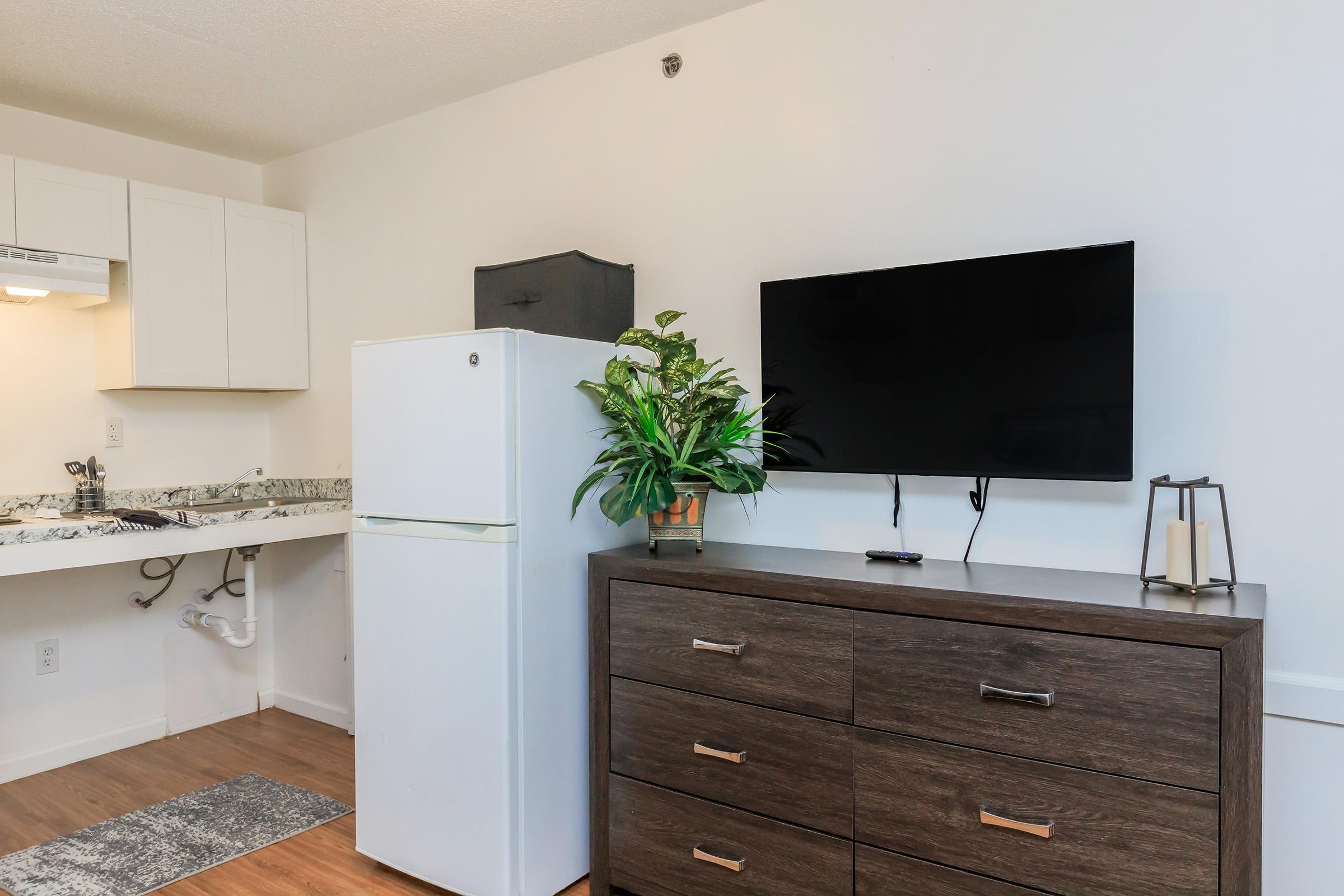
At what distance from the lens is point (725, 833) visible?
193 centimetres

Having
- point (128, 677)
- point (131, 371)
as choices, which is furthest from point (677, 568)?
point (128, 677)

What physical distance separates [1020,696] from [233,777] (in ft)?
9.28

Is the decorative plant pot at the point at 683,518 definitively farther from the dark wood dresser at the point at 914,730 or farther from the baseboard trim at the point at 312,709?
the baseboard trim at the point at 312,709

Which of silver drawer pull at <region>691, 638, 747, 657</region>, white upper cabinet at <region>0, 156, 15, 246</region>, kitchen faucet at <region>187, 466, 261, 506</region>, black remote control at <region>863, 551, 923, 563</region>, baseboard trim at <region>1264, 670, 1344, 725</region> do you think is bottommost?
baseboard trim at <region>1264, 670, 1344, 725</region>

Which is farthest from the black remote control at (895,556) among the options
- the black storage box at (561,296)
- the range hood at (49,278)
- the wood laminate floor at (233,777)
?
the range hood at (49,278)

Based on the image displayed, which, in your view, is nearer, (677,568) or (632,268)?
(677,568)

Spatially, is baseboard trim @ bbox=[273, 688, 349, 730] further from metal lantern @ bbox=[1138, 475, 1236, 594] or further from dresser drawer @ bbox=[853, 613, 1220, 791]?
metal lantern @ bbox=[1138, 475, 1236, 594]

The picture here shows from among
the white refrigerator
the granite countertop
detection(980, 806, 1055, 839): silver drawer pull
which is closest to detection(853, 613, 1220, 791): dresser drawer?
detection(980, 806, 1055, 839): silver drawer pull

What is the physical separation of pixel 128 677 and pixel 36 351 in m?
1.38

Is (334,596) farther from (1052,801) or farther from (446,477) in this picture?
(1052,801)

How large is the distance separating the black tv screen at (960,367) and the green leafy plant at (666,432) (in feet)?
0.40

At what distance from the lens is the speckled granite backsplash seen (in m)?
3.07

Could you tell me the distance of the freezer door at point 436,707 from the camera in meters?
2.06

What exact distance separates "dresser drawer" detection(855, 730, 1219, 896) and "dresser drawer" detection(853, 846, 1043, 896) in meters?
0.02
